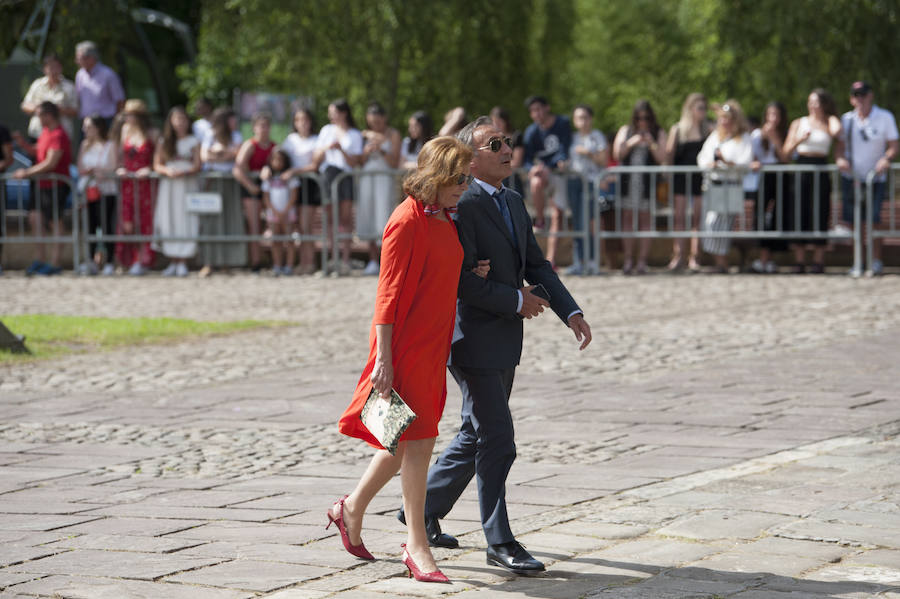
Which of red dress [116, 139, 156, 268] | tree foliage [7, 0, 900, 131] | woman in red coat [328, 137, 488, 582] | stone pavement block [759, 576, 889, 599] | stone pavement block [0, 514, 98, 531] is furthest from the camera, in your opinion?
tree foliage [7, 0, 900, 131]

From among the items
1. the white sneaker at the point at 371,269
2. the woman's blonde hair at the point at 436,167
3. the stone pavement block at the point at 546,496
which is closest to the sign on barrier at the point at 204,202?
the white sneaker at the point at 371,269

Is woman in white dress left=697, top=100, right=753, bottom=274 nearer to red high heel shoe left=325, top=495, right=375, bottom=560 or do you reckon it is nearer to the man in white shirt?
the man in white shirt

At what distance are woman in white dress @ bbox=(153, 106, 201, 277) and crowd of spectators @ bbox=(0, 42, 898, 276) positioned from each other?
0.06 ft

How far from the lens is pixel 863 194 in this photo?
1675 centimetres

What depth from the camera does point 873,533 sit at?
568cm

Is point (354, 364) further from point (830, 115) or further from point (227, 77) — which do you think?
point (227, 77)

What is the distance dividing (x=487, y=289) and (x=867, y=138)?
12071 mm

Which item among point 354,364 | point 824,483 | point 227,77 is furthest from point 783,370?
point 227,77

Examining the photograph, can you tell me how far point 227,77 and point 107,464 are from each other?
33649 mm

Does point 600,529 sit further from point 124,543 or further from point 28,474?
point 28,474

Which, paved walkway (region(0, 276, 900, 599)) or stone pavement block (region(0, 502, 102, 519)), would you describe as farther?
stone pavement block (region(0, 502, 102, 519))

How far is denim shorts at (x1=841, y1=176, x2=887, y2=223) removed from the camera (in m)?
16.6

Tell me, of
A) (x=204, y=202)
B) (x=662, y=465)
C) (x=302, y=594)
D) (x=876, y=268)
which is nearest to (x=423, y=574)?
(x=302, y=594)

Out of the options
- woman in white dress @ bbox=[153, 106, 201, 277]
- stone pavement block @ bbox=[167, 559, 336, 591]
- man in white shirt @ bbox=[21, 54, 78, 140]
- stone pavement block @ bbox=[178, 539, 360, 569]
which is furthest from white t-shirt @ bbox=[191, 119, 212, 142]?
stone pavement block @ bbox=[167, 559, 336, 591]
